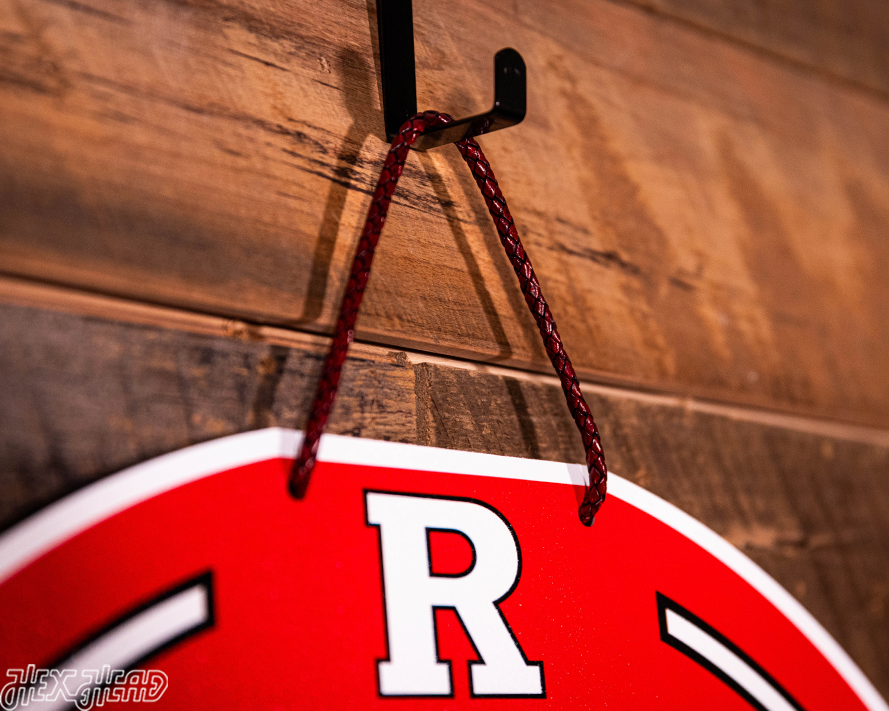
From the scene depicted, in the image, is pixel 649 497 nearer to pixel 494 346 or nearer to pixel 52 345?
pixel 494 346

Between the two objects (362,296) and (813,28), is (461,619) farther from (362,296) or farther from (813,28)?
(813,28)

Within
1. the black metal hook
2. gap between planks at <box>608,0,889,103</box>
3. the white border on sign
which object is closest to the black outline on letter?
the white border on sign

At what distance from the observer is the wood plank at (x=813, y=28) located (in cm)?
64

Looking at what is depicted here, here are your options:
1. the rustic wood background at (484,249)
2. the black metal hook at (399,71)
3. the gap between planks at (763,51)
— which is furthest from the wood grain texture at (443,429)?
the gap between planks at (763,51)

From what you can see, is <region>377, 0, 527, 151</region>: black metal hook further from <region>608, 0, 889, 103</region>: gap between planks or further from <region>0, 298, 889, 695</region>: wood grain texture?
<region>608, 0, 889, 103</region>: gap between planks

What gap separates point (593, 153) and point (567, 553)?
0.29 meters

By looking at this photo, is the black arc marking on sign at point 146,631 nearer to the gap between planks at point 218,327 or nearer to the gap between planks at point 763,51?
the gap between planks at point 218,327

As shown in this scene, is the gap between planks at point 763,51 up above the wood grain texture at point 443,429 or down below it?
above

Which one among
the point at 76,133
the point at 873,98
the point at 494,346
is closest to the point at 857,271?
the point at 873,98

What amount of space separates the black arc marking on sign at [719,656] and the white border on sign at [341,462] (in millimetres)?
45

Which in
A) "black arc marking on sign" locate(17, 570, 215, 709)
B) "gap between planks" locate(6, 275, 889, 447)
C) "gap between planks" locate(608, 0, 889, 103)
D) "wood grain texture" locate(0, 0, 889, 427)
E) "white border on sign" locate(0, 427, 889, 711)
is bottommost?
"black arc marking on sign" locate(17, 570, 215, 709)

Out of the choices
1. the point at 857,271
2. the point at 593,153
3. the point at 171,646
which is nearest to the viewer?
the point at 171,646

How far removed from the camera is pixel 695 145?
0.61 metres

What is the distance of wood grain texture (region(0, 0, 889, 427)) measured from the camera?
33 centimetres
